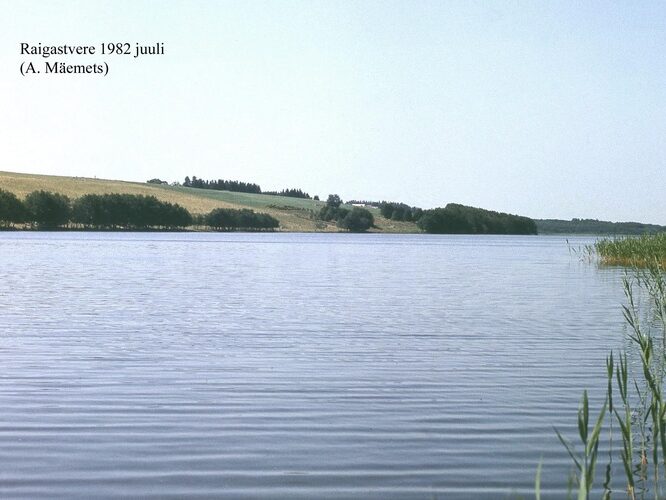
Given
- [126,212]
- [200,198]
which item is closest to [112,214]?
[126,212]

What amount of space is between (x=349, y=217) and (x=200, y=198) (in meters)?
22.4

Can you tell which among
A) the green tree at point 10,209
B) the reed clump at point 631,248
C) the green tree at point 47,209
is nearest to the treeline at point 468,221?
the green tree at point 47,209

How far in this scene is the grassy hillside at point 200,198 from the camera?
141488 mm

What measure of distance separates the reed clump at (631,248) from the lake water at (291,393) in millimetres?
7056

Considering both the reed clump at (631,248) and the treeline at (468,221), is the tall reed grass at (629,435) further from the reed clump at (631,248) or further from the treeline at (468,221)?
the treeline at (468,221)

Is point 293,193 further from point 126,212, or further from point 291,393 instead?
point 291,393

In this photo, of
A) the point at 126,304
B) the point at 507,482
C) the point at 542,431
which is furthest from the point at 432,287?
the point at 507,482

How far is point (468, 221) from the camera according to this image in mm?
152875

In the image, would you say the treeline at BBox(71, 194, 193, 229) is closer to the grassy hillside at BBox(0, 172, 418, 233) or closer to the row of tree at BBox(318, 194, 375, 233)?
the grassy hillside at BBox(0, 172, 418, 233)

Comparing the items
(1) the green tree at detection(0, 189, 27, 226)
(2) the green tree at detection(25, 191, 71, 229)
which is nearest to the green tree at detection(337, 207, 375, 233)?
(2) the green tree at detection(25, 191, 71, 229)

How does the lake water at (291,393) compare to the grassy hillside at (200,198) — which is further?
the grassy hillside at (200,198)

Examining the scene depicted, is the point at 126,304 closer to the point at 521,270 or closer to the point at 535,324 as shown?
the point at 535,324

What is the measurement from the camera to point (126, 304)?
2222 cm

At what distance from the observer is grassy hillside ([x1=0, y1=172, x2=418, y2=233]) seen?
141 metres
